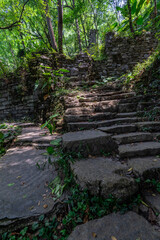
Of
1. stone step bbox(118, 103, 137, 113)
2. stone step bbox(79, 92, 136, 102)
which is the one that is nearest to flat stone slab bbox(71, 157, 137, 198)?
stone step bbox(118, 103, 137, 113)

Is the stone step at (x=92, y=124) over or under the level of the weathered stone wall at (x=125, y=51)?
under

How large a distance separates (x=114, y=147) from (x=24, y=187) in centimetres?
139

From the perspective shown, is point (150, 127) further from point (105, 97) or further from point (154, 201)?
point (105, 97)

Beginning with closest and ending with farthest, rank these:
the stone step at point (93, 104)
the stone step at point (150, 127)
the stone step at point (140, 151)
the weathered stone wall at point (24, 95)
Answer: the stone step at point (140, 151) → the stone step at point (150, 127) → the stone step at point (93, 104) → the weathered stone wall at point (24, 95)

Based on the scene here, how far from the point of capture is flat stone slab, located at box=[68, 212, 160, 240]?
944 mm

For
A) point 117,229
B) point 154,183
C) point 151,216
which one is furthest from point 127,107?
point 117,229

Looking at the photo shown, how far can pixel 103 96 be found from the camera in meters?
3.82

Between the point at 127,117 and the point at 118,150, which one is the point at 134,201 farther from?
the point at 127,117

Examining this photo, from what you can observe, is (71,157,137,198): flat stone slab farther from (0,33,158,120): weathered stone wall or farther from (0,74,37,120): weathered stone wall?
(0,74,37,120): weathered stone wall

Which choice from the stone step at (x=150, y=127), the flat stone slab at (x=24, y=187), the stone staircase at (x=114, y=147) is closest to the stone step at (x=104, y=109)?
the stone staircase at (x=114, y=147)

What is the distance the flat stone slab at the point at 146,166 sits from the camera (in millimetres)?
1358

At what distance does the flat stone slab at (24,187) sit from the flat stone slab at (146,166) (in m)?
1.03

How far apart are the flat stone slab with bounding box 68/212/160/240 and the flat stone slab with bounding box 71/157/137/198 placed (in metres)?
0.18

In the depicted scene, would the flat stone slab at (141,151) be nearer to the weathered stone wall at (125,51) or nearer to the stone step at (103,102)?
the stone step at (103,102)
